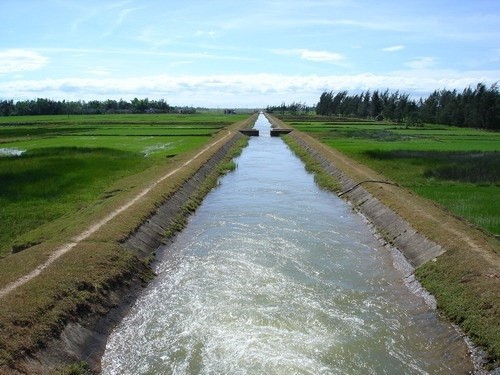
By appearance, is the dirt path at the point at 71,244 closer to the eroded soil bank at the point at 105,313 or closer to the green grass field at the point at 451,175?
the eroded soil bank at the point at 105,313

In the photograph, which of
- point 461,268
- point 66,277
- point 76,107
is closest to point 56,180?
point 66,277

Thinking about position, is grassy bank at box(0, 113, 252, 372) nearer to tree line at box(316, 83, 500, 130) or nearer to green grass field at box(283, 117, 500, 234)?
green grass field at box(283, 117, 500, 234)

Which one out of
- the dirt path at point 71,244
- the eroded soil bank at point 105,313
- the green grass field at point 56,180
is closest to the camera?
the eroded soil bank at point 105,313

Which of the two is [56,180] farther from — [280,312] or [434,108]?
[434,108]

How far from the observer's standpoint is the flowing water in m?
7.54

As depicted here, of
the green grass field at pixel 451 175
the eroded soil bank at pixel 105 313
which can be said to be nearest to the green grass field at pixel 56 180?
the eroded soil bank at pixel 105 313

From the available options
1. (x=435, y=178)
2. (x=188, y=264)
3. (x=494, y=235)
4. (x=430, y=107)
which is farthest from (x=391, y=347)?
(x=430, y=107)

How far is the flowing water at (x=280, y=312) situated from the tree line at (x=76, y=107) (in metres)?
130

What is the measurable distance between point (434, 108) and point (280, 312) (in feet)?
305

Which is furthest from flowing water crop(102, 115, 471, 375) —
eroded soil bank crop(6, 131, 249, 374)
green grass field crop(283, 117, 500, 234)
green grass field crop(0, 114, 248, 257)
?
green grass field crop(0, 114, 248, 257)

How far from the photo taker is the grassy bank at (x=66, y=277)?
6.95 meters

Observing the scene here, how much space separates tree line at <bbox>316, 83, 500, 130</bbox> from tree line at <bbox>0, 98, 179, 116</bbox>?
224ft

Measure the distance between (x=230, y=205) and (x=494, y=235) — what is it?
9.76m

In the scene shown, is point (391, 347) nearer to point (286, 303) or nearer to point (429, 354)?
point (429, 354)
